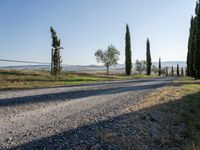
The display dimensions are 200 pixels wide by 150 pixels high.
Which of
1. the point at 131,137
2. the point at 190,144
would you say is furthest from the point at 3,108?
the point at 190,144

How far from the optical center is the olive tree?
2842 inches

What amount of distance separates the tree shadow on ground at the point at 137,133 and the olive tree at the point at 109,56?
60166mm

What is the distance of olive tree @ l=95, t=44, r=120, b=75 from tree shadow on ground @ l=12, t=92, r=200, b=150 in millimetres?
60166

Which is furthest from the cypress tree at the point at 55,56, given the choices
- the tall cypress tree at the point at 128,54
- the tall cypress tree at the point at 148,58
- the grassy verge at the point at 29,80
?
the tall cypress tree at the point at 148,58

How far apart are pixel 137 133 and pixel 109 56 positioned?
64.4 metres

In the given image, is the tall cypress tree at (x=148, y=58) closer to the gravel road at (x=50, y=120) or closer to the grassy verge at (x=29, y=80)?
the grassy verge at (x=29, y=80)

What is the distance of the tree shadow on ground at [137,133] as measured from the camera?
21.4ft

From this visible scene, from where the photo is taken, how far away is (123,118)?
924 cm

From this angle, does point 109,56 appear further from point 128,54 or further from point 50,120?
point 50,120

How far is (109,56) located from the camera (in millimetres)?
72312

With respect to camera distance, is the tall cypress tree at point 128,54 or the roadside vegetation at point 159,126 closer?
the roadside vegetation at point 159,126

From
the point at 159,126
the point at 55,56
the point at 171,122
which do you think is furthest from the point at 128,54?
the point at 159,126

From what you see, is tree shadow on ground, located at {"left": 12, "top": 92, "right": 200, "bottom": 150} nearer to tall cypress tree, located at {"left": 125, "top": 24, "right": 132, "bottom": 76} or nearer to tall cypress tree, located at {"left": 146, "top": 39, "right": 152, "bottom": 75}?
tall cypress tree, located at {"left": 125, "top": 24, "right": 132, "bottom": 76}

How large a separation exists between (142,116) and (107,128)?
236 centimetres
